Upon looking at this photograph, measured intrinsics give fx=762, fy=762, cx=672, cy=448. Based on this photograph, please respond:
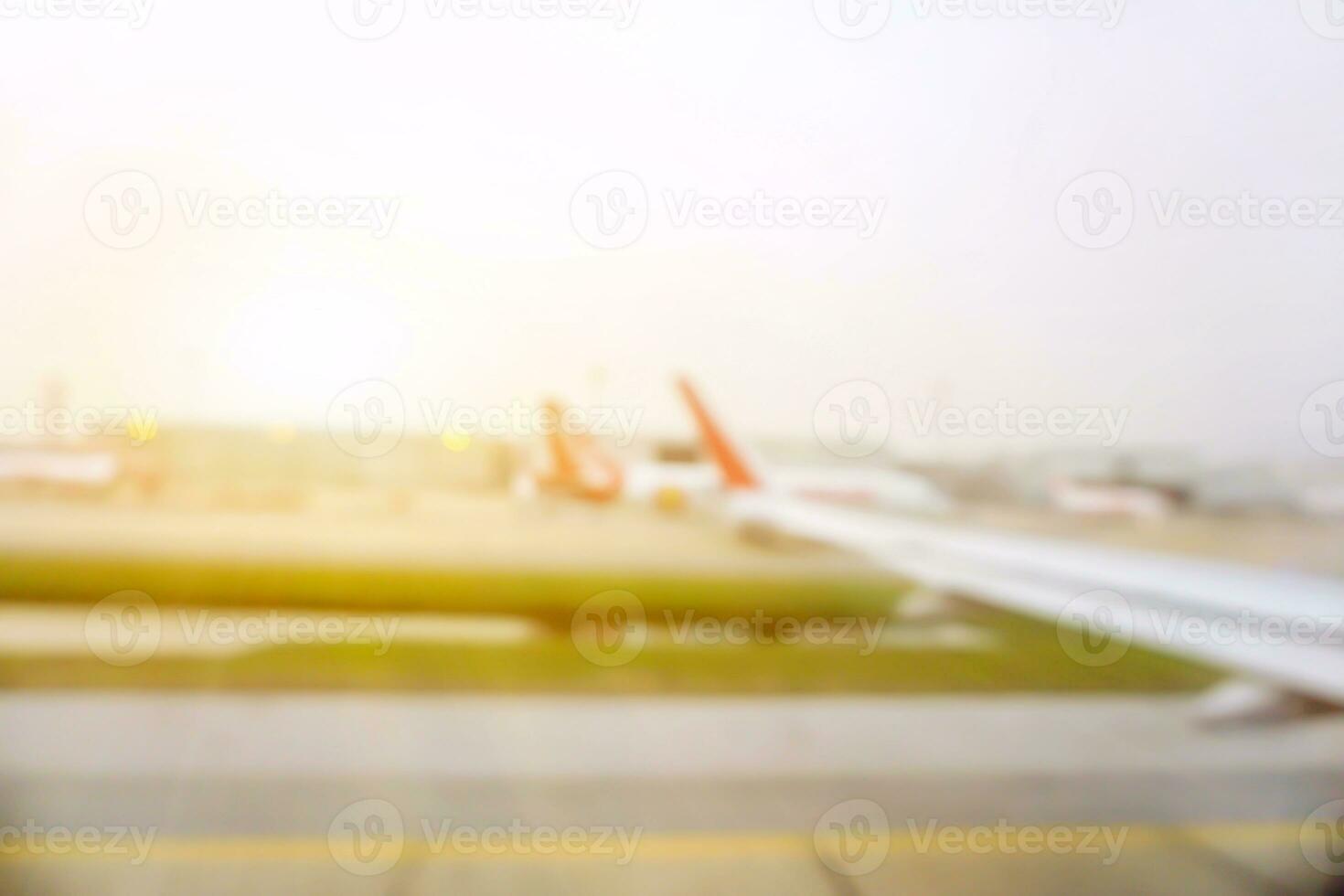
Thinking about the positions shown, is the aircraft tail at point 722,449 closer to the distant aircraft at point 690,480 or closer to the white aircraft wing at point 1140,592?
the distant aircraft at point 690,480

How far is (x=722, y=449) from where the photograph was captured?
231 centimetres

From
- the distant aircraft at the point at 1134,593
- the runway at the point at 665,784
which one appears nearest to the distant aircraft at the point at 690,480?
the distant aircraft at the point at 1134,593

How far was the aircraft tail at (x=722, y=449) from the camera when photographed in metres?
2.22

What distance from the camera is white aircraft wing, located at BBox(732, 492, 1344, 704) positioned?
1.23 meters

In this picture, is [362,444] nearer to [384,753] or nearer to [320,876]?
[384,753]

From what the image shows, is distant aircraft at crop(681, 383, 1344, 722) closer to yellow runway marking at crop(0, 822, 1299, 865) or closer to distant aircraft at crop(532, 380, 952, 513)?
distant aircraft at crop(532, 380, 952, 513)

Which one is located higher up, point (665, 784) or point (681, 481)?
point (681, 481)

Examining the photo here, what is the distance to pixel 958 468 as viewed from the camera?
225 centimetres

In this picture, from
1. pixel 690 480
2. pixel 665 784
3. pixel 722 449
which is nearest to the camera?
pixel 665 784

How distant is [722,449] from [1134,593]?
45.1 inches

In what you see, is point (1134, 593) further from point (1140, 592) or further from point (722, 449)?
point (722, 449)

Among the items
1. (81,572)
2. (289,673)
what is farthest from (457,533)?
(81,572)

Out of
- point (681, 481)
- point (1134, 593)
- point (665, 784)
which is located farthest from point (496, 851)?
point (1134, 593)

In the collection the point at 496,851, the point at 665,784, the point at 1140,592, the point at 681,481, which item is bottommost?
the point at 496,851
